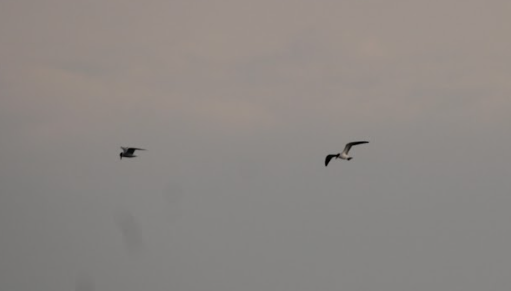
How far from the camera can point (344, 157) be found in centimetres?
19950
